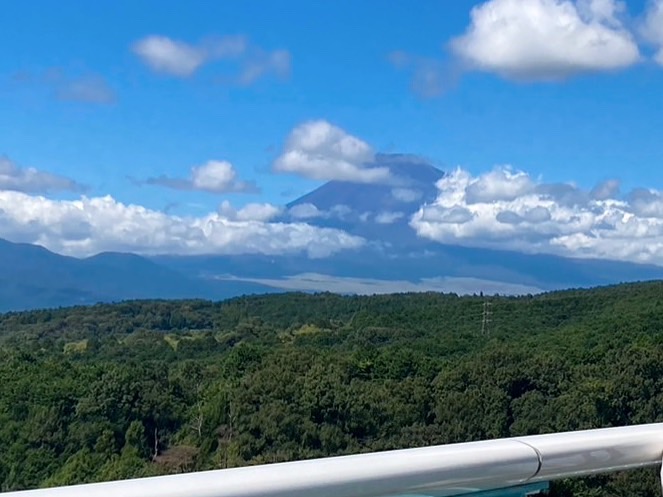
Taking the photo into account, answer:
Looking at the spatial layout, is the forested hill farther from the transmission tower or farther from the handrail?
the transmission tower

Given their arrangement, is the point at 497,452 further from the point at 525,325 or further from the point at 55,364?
the point at 525,325

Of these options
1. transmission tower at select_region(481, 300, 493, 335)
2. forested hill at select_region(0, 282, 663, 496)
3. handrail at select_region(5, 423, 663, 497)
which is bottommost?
forested hill at select_region(0, 282, 663, 496)

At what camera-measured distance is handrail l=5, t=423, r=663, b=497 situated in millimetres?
1147

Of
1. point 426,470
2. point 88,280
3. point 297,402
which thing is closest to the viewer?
point 426,470

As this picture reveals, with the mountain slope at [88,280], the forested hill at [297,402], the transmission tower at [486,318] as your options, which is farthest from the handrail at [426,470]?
the mountain slope at [88,280]

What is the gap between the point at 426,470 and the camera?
1.37 metres

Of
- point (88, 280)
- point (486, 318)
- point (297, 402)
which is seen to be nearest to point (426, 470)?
point (297, 402)

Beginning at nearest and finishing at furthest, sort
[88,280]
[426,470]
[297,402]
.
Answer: [426,470], [297,402], [88,280]

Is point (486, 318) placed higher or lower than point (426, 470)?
lower

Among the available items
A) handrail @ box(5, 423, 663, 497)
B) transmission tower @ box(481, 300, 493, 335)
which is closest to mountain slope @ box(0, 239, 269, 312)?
transmission tower @ box(481, 300, 493, 335)

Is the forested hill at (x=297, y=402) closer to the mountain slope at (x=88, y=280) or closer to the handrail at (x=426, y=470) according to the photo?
the handrail at (x=426, y=470)

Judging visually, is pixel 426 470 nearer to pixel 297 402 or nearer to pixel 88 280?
pixel 297 402

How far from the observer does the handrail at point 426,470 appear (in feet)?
3.76

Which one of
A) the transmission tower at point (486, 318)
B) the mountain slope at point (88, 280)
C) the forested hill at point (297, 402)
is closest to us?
the forested hill at point (297, 402)
